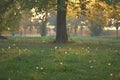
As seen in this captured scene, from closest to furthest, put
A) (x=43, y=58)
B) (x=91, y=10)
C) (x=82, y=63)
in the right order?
1. (x=82, y=63)
2. (x=43, y=58)
3. (x=91, y=10)

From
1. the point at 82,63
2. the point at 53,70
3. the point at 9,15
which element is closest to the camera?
the point at 53,70

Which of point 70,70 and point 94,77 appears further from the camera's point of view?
point 70,70

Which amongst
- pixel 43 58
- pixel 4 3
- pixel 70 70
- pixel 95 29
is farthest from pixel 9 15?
pixel 95 29

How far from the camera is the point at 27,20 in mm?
106375

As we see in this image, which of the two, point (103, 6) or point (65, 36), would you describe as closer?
point (65, 36)

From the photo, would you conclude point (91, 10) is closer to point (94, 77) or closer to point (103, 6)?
point (103, 6)

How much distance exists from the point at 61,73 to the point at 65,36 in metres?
20.0

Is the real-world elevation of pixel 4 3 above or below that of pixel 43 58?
above

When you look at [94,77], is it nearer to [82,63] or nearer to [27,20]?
[82,63]

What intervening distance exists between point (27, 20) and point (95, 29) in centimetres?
3054

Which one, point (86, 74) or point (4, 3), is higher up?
point (4, 3)

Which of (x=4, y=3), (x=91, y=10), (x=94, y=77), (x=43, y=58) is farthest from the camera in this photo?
(x=91, y=10)

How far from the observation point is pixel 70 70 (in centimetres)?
1331

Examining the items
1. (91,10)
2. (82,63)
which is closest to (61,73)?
(82,63)
